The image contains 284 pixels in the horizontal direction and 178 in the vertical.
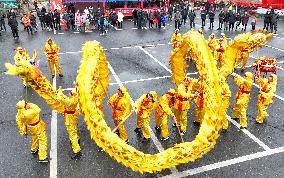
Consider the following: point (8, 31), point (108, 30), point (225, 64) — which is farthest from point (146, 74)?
point (8, 31)

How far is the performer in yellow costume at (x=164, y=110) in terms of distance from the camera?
8562 mm

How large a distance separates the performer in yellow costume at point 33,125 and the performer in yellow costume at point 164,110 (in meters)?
3.19

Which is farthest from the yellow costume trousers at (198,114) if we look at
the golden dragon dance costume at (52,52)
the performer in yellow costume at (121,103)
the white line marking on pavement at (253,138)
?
the golden dragon dance costume at (52,52)

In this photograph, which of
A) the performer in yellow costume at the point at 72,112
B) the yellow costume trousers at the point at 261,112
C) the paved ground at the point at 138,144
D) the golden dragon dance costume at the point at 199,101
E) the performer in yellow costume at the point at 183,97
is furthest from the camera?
the yellow costume trousers at the point at 261,112

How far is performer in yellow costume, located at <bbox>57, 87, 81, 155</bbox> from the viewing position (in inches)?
314

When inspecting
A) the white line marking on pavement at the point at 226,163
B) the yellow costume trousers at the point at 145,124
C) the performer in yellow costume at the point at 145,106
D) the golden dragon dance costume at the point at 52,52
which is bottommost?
the white line marking on pavement at the point at 226,163

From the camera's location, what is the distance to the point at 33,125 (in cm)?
785

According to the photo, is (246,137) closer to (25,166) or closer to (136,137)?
(136,137)

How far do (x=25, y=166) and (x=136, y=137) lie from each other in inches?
125

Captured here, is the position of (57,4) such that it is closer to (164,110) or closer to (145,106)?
(145,106)

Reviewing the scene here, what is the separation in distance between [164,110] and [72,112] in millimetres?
2473

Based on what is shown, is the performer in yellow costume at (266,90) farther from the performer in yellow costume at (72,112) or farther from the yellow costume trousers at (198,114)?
the performer in yellow costume at (72,112)

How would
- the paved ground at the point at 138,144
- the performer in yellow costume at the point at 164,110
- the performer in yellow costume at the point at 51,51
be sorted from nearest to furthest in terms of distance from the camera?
the paved ground at the point at 138,144, the performer in yellow costume at the point at 164,110, the performer in yellow costume at the point at 51,51

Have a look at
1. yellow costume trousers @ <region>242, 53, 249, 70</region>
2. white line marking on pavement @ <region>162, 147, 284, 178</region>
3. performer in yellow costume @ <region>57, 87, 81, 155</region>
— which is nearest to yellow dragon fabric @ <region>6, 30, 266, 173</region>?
performer in yellow costume @ <region>57, 87, 81, 155</region>
